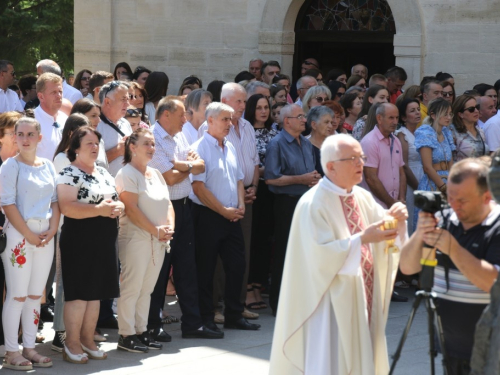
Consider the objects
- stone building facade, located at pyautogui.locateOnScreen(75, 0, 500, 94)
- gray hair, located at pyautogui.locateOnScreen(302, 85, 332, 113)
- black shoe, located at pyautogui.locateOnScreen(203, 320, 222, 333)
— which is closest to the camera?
black shoe, located at pyautogui.locateOnScreen(203, 320, 222, 333)

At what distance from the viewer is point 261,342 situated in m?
8.43

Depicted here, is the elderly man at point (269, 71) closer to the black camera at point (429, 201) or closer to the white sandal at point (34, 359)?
the white sandal at point (34, 359)

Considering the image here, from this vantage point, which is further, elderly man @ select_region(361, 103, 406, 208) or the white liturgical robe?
elderly man @ select_region(361, 103, 406, 208)

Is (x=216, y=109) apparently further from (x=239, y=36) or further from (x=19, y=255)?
(x=239, y=36)

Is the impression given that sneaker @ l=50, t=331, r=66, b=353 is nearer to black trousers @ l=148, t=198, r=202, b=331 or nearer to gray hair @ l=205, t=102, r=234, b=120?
black trousers @ l=148, t=198, r=202, b=331

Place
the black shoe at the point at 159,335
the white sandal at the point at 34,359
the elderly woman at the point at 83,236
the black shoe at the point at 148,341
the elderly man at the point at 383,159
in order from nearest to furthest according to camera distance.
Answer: the white sandal at the point at 34,359 → the elderly woman at the point at 83,236 → the black shoe at the point at 148,341 → the black shoe at the point at 159,335 → the elderly man at the point at 383,159

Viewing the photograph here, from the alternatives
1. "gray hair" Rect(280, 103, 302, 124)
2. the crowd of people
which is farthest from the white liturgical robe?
"gray hair" Rect(280, 103, 302, 124)

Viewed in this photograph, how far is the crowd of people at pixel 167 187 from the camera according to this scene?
24.6ft

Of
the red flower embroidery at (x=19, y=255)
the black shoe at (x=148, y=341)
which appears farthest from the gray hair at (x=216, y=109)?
the red flower embroidery at (x=19, y=255)

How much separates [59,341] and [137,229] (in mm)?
1146

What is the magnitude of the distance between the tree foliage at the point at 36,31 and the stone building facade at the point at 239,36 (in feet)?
29.6

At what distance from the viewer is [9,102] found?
→ 12227mm

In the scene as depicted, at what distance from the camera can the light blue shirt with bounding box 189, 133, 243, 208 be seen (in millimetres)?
8758

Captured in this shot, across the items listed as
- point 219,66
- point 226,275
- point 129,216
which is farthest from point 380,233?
point 219,66
